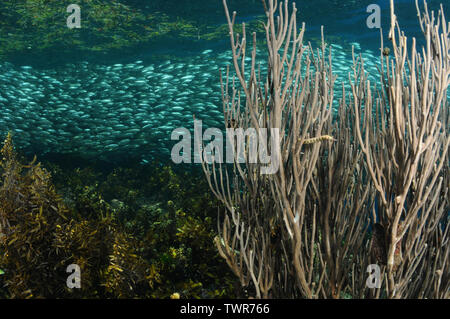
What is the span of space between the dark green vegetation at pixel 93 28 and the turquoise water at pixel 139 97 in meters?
0.28

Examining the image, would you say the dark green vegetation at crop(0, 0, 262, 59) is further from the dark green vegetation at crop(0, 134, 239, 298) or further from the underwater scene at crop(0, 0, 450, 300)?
the dark green vegetation at crop(0, 134, 239, 298)

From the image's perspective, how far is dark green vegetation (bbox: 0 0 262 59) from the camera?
1305 cm

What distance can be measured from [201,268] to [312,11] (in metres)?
13.4

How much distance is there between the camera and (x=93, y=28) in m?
14.9

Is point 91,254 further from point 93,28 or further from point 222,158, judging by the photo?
point 93,28

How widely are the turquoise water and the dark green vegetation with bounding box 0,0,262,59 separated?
0.91 ft

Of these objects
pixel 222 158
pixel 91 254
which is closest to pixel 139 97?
pixel 222 158

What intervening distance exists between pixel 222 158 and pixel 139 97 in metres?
3.80

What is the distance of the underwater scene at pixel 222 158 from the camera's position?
2180 mm

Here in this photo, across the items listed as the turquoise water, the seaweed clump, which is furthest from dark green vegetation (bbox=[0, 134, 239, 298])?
the turquoise water

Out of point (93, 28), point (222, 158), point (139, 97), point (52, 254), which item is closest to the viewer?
point (52, 254)
